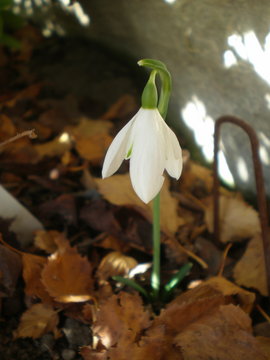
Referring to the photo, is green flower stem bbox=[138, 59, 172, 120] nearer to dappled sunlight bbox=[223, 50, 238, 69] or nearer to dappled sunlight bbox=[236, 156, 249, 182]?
dappled sunlight bbox=[223, 50, 238, 69]

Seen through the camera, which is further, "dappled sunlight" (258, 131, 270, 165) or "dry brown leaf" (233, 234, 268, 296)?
"dappled sunlight" (258, 131, 270, 165)

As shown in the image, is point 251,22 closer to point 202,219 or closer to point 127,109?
point 202,219

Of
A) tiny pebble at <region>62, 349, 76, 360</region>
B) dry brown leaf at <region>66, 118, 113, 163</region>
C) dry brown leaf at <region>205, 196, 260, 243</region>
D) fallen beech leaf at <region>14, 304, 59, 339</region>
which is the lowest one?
tiny pebble at <region>62, 349, 76, 360</region>

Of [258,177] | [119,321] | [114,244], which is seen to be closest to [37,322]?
[119,321]

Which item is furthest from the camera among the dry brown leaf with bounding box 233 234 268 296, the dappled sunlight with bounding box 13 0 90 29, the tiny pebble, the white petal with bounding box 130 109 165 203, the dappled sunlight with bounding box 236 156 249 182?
the dappled sunlight with bounding box 13 0 90 29

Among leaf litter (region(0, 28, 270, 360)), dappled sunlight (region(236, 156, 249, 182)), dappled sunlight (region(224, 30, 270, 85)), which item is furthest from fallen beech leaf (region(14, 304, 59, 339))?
dappled sunlight (region(224, 30, 270, 85))
